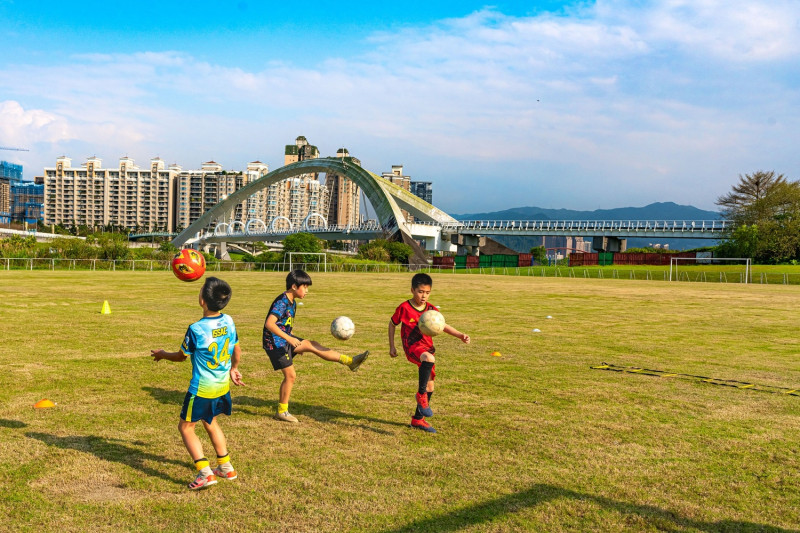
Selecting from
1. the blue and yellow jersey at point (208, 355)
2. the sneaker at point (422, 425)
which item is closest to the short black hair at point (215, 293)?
the blue and yellow jersey at point (208, 355)

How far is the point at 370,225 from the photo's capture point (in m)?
140

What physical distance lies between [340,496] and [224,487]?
108cm

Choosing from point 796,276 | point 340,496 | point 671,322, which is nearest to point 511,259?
point 796,276

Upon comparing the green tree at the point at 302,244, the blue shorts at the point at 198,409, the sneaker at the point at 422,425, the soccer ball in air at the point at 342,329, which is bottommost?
the sneaker at the point at 422,425

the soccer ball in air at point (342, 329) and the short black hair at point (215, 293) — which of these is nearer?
the short black hair at point (215, 293)

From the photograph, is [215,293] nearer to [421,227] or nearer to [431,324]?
[431,324]

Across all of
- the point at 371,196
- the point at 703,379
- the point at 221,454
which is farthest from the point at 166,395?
the point at 371,196

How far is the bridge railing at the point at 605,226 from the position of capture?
10550 cm

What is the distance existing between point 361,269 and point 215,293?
234 ft

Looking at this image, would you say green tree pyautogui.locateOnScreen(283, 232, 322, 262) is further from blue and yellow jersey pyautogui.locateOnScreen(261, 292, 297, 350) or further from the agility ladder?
blue and yellow jersey pyautogui.locateOnScreen(261, 292, 297, 350)

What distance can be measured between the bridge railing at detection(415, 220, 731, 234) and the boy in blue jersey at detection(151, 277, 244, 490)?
4281 inches

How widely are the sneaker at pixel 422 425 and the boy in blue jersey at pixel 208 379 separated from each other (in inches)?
97.5

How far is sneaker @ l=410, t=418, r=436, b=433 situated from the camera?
7.62 metres

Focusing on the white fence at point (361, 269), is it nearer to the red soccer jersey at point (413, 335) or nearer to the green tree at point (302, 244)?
the green tree at point (302, 244)
